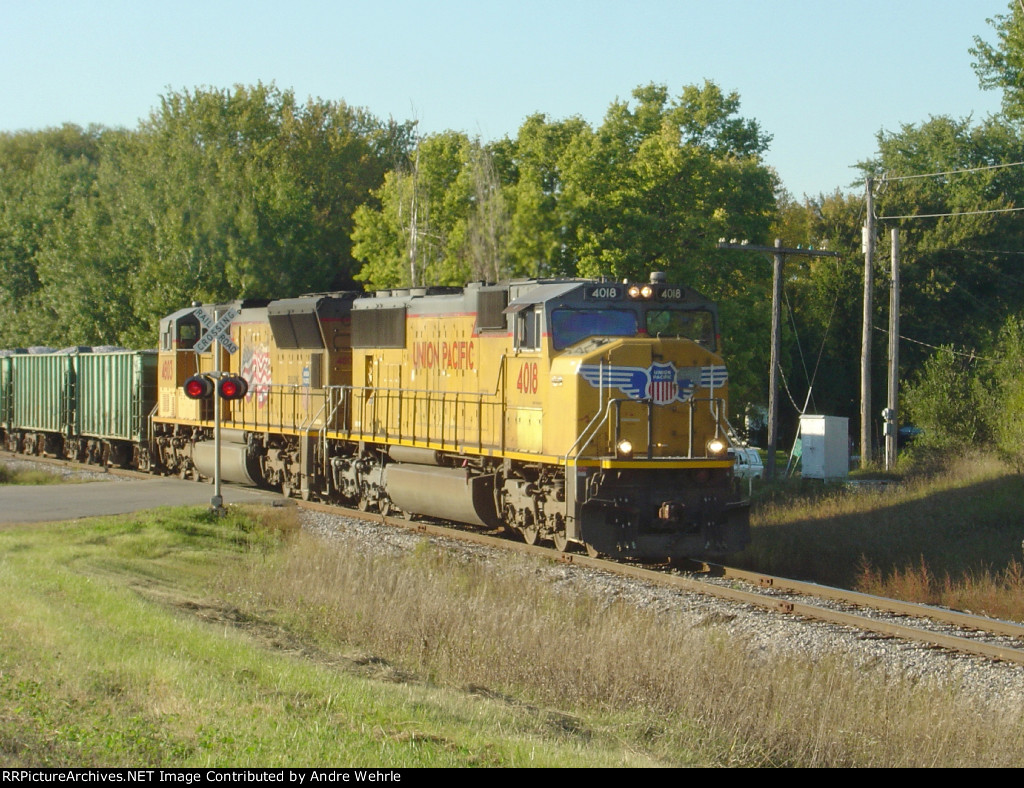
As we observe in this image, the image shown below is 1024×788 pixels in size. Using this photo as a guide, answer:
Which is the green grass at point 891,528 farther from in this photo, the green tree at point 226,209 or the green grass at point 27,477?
the green tree at point 226,209

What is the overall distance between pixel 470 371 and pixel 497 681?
8.38 m

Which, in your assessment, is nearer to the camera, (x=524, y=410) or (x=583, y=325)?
(x=583, y=325)

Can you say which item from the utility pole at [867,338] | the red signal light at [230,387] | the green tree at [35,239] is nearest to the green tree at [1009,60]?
the utility pole at [867,338]

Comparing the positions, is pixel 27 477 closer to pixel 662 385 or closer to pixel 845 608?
pixel 662 385

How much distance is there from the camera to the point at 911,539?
1798cm

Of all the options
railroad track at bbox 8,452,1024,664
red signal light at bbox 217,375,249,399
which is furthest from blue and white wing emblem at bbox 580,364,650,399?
red signal light at bbox 217,375,249,399

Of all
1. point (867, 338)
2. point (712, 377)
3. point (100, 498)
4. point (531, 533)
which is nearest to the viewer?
point (712, 377)

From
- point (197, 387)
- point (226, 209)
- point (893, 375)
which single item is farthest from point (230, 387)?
point (226, 209)

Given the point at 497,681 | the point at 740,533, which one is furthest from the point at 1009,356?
the point at 497,681

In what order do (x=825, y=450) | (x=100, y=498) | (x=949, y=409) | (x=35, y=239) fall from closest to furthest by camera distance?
(x=100, y=498)
(x=825, y=450)
(x=949, y=409)
(x=35, y=239)

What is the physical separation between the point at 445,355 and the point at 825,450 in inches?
520

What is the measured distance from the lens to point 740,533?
15180 millimetres

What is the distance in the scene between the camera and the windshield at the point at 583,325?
50.9 ft

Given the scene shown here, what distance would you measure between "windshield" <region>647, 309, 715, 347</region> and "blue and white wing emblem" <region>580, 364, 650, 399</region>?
3.13 ft
